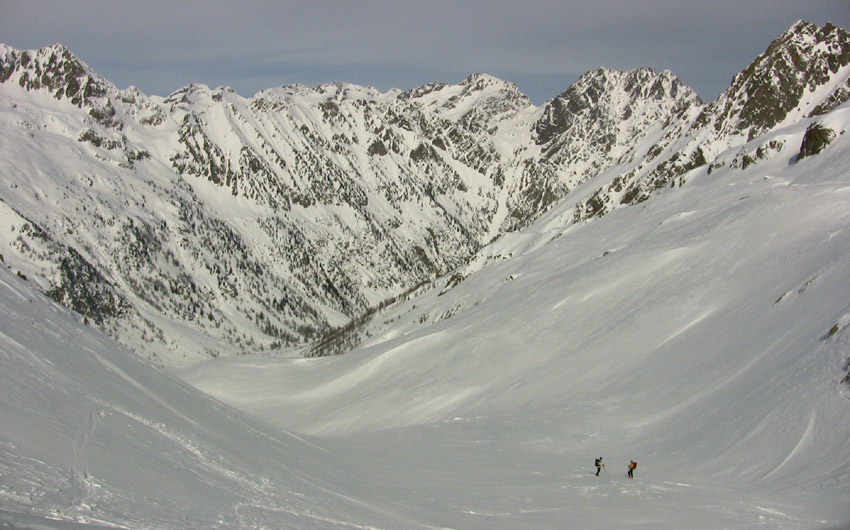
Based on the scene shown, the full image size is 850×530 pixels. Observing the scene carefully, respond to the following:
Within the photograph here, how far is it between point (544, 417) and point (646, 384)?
299 inches

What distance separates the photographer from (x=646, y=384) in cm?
4850

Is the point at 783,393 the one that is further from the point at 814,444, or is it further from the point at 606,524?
the point at 606,524

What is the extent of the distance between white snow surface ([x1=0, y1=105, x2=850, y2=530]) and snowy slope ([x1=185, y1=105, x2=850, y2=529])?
0.20 metres

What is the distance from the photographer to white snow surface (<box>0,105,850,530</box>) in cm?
2044

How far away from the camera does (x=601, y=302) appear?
241 feet

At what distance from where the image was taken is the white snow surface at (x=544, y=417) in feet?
67.1

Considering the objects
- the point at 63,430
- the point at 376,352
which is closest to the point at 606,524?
the point at 63,430

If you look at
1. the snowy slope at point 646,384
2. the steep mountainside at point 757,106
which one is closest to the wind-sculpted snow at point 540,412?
the snowy slope at point 646,384

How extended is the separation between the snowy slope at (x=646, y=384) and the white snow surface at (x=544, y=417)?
0.64ft

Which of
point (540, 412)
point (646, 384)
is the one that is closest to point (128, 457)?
point (540, 412)

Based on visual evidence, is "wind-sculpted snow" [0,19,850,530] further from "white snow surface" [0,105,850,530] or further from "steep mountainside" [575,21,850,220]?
"steep mountainside" [575,21,850,220]

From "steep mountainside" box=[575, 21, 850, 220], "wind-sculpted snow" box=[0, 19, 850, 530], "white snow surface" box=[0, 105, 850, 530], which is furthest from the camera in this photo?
"steep mountainside" box=[575, 21, 850, 220]

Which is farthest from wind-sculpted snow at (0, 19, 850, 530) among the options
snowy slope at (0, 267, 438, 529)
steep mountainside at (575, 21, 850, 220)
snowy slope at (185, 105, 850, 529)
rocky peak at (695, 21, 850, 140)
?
rocky peak at (695, 21, 850, 140)

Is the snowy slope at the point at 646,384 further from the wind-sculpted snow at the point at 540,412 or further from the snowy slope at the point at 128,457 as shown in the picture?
the snowy slope at the point at 128,457
